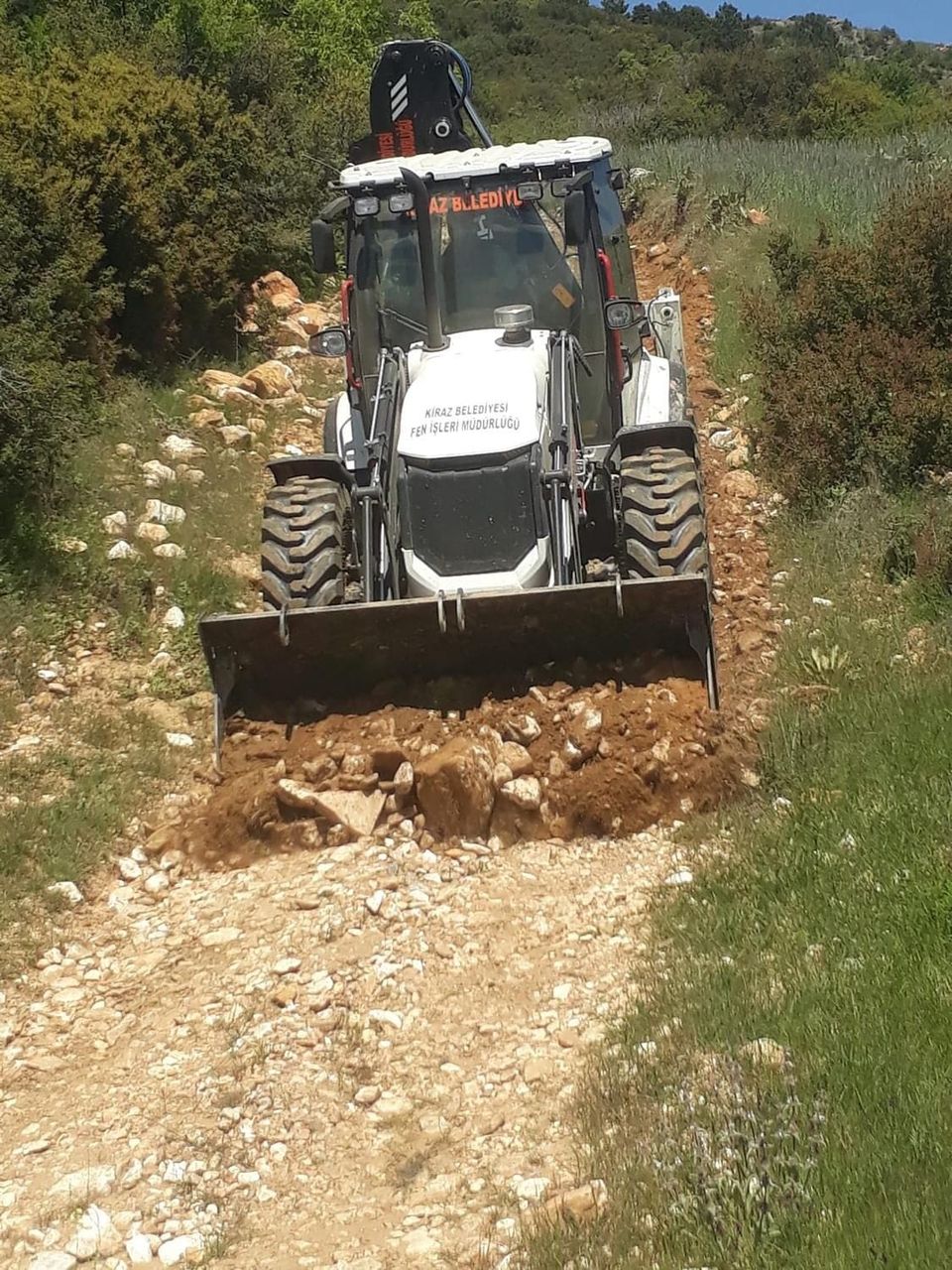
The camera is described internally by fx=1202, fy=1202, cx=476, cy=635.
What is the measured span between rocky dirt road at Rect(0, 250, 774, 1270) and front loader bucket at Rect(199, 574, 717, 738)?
19 cm

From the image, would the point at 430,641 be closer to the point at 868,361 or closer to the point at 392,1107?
the point at 392,1107

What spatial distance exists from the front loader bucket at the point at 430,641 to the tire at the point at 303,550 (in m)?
A: 0.37

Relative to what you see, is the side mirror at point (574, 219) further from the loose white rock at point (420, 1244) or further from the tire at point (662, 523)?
the loose white rock at point (420, 1244)

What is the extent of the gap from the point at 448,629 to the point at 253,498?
4.22 meters

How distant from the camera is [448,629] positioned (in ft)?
17.4

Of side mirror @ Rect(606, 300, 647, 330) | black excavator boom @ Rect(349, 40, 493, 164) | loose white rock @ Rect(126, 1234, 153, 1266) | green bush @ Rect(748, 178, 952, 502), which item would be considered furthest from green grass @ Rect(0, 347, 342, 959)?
green bush @ Rect(748, 178, 952, 502)

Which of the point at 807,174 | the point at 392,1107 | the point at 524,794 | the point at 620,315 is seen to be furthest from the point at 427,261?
the point at 807,174

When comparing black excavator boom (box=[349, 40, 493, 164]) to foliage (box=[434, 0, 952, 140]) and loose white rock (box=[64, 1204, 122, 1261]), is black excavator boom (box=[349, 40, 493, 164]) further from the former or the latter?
foliage (box=[434, 0, 952, 140])

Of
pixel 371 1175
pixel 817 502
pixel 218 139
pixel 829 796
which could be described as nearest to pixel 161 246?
pixel 218 139

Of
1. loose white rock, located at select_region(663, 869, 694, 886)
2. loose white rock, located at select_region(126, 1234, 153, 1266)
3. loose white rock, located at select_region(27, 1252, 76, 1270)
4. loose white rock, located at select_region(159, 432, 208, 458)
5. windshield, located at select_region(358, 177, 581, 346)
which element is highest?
windshield, located at select_region(358, 177, 581, 346)

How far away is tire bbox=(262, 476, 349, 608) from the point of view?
19.1ft

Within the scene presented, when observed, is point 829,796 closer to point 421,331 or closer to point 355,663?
point 355,663

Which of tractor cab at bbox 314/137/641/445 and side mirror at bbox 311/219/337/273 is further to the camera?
side mirror at bbox 311/219/337/273

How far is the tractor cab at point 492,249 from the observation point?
21.0ft
